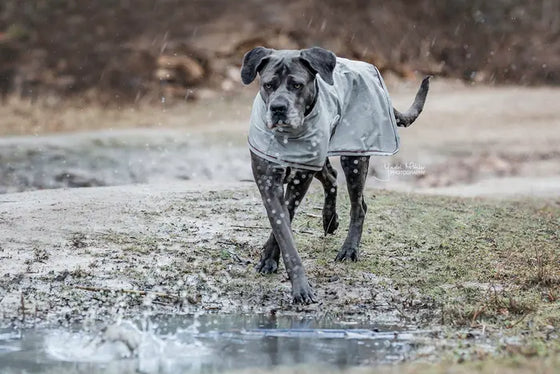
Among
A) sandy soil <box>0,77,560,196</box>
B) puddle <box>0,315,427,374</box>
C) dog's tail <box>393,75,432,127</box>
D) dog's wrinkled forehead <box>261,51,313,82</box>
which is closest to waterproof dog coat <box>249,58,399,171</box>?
dog's wrinkled forehead <box>261,51,313,82</box>

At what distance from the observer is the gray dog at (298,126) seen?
6.29 m

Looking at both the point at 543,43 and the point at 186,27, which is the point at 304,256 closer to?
the point at 186,27

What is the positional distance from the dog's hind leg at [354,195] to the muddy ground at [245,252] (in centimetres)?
13

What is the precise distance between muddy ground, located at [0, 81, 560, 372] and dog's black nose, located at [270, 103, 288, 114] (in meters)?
1.22

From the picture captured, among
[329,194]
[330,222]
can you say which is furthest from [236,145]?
[329,194]

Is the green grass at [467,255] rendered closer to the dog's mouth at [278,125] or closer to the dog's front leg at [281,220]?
the dog's front leg at [281,220]

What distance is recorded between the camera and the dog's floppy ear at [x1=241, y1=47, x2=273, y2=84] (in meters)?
6.46

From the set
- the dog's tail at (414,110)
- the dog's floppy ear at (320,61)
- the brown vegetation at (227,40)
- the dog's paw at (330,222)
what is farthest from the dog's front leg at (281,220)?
the brown vegetation at (227,40)

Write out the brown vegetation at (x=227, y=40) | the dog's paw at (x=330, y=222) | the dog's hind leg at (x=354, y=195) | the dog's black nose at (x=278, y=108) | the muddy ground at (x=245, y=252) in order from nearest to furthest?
the muddy ground at (x=245, y=252) < the dog's black nose at (x=278, y=108) < the dog's hind leg at (x=354, y=195) < the dog's paw at (x=330, y=222) < the brown vegetation at (x=227, y=40)

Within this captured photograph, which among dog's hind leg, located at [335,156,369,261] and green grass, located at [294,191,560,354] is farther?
dog's hind leg, located at [335,156,369,261]

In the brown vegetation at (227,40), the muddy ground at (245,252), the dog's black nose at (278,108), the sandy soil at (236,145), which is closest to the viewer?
the muddy ground at (245,252)

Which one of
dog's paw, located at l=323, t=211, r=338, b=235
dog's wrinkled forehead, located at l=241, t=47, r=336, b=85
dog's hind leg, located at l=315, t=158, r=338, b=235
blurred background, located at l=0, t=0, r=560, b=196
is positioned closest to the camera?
dog's wrinkled forehead, located at l=241, t=47, r=336, b=85

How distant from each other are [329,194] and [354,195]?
351 millimetres

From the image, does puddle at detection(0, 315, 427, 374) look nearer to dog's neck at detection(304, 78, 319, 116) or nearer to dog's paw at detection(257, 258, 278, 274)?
dog's paw at detection(257, 258, 278, 274)
